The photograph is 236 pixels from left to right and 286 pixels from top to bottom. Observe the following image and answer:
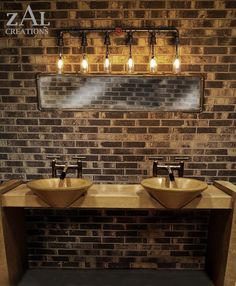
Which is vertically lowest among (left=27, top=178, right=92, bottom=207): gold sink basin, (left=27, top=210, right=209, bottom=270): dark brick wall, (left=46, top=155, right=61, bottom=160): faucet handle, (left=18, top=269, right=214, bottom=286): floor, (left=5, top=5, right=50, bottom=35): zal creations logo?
(left=18, top=269, right=214, bottom=286): floor

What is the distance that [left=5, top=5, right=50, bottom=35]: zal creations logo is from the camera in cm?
200

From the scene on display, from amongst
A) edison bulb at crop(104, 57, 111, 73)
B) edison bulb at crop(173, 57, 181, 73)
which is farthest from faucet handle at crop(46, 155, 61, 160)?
edison bulb at crop(173, 57, 181, 73)

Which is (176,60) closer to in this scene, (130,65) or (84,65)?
(130,65)

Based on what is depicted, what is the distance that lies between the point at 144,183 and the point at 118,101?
0.75 metres

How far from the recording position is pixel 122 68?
2.04 metres

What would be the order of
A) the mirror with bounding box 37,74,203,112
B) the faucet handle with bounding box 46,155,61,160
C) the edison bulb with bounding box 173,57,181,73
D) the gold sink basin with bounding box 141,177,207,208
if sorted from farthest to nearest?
the faucet handle with bounding box 46,155,61,160 → the mirror with bounding box 37,74,203,112 → the edison bulb with bounding box 173,57,181,73 → the gold sink basin with bounding box 141,177,207,208

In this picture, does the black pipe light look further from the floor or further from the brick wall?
the floor

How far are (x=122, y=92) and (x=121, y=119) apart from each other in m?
0.23

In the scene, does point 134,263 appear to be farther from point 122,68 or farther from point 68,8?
point 68,8

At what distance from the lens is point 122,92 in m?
2.07

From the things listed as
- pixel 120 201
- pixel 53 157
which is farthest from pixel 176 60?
pixel 53 157

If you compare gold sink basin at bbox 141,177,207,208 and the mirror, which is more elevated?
the mirror

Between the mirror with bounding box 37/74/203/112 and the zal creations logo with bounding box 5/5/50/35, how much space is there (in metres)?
0.37

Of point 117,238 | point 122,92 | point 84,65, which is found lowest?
point 117,238
